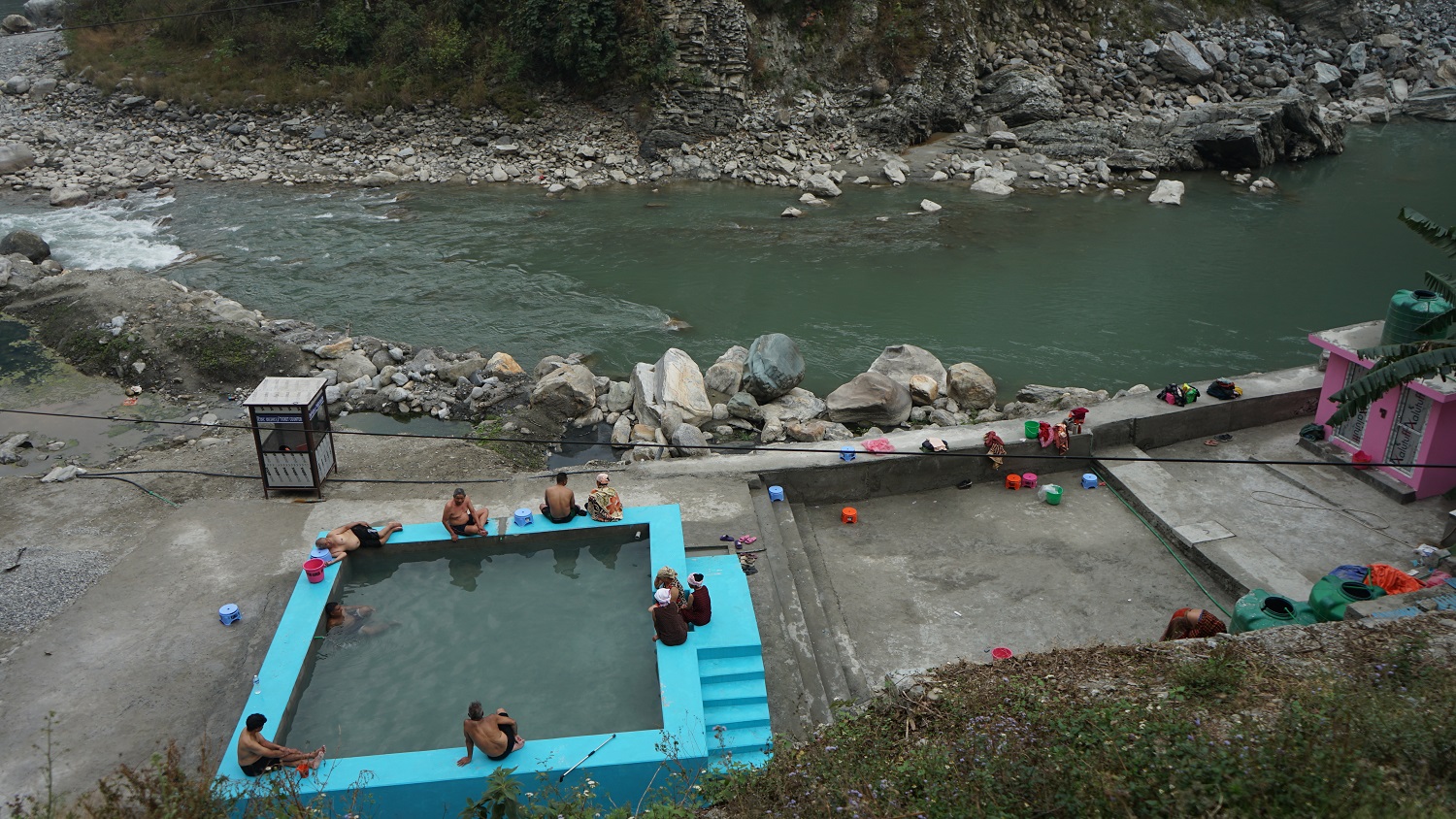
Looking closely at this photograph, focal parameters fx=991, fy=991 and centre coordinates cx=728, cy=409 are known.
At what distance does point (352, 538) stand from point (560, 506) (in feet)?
7.49

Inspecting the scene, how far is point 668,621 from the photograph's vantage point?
30.6 feet

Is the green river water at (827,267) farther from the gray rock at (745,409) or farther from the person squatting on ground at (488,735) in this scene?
the person squatting on ground at (488,735)

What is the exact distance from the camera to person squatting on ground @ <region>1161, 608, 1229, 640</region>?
945cm

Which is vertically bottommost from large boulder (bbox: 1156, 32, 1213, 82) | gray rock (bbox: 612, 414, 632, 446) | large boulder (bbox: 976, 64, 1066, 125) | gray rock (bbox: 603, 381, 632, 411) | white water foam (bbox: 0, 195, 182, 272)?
gray rock (bbox: 612, 414, 632, 446)

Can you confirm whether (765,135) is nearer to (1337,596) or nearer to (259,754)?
(1337,596)

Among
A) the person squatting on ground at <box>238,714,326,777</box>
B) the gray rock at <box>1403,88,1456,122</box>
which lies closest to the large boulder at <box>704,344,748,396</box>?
the person squatting on ground at <box>238,714,326,777</box>

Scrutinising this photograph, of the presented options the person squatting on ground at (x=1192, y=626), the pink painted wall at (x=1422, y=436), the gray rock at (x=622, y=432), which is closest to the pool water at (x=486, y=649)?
the gray rock at (x=622, y=432)

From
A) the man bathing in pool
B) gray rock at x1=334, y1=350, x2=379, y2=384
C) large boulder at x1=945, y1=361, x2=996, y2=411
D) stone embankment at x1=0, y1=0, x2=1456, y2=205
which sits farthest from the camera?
stone embankment at x1=0, y1=0, x2=1456, y2=205

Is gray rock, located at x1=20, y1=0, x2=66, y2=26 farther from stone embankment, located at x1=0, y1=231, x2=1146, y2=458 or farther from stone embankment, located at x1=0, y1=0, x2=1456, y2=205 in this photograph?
stone embankment, located at x1=0, y1=231, x2=1146, y2=458

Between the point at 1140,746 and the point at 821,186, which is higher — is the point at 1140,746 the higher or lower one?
the higher one

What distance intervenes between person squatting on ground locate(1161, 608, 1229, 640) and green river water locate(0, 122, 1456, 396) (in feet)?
29.7

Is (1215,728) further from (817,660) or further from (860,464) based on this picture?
(860,464)

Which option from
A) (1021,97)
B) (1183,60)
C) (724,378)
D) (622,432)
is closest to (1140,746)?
(622,432)

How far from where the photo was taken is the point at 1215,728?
23.1ft
